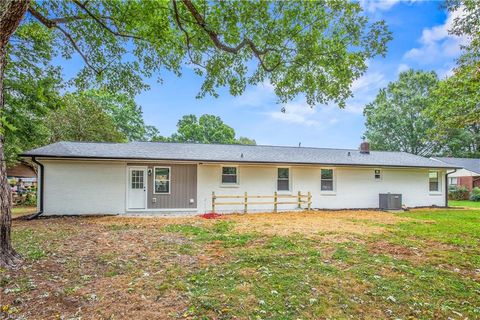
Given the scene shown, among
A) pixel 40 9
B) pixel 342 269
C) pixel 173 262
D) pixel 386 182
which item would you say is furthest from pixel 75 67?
pixel 386 182

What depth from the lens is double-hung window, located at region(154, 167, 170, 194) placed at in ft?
39.5

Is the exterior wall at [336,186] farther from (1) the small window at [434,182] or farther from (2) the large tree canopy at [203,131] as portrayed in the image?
(2) the large tree canopy at [203,131]

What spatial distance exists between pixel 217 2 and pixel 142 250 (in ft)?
18.6

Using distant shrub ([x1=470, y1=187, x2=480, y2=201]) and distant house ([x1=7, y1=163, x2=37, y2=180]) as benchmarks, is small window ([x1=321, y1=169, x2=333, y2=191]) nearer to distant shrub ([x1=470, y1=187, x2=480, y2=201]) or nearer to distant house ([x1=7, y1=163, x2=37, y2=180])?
distant shrub ([x1=470, y1=187, x2=480, y2=201])

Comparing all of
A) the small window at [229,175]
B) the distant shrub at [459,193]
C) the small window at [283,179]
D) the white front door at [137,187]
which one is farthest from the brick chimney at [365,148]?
the white front door at [137,187]

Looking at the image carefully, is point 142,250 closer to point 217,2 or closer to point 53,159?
point 217,2

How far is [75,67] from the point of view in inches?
335

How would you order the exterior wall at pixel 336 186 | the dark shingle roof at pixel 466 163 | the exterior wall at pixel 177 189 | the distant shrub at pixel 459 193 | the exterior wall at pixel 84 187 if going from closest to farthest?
the exterior wall at pixel 84 187 < the exterior wall at pixel 177 189 < the exterior wall at pixel 336 186 < the distant shrub at pixel 459 193 < the dark shingle roof at pixel 466 163

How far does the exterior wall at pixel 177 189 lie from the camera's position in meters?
12.0

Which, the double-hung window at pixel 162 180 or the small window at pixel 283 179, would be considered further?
the small window at pixel 283 179

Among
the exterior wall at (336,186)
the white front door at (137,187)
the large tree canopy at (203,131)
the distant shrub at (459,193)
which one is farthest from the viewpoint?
the large tree canopy at (203,131)

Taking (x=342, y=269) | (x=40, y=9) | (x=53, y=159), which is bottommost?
(x=342, y=269)

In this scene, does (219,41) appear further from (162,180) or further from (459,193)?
(459,193)

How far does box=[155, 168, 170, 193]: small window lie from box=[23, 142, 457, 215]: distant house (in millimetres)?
44
